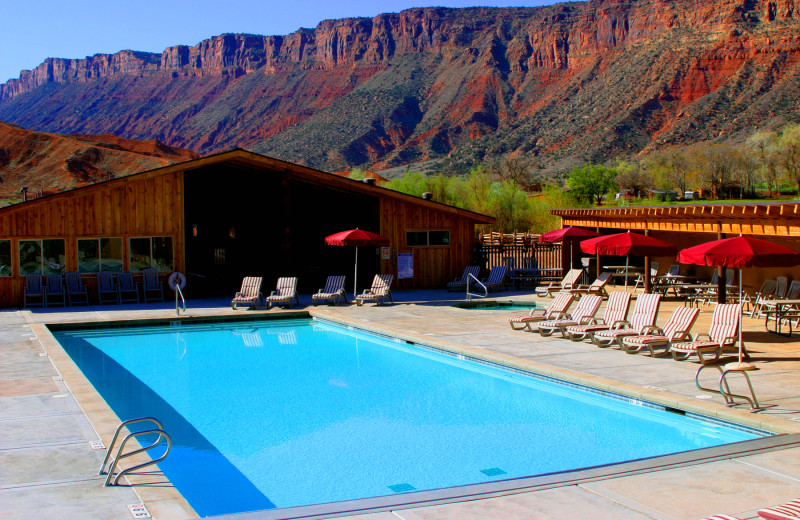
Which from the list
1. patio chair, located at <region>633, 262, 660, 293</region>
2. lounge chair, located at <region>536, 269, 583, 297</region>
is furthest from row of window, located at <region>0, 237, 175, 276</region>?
patio chair, located at <region>633, 262, 660, 293</region>

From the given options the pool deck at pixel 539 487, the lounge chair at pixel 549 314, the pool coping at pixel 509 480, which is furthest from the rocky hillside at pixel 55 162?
the pool coping at pixel 509 480

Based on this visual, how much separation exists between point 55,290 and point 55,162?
47.4 metres

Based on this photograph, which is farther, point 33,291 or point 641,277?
point 641,277

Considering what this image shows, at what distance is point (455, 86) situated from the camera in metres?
88.5

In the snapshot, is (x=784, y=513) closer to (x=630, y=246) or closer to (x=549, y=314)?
(x=549, y=314)

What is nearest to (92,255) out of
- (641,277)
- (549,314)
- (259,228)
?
(259,228)

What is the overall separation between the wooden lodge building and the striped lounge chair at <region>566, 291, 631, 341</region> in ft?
31.1

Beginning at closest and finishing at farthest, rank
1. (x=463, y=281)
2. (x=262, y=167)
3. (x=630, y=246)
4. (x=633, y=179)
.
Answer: (x=630, y=246) < (x=262, y=167) < (x=463, y=281) < (x=633, y=179)

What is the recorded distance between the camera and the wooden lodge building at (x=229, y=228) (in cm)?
1745

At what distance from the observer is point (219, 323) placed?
1573 centimetres

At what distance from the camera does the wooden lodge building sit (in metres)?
17.5

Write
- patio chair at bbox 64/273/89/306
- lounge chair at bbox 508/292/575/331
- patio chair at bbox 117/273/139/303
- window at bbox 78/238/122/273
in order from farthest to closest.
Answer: patio chair at bbox 117/273/139/303 → window at bbox 78/238/122/273 → patio chair at bbox 64/273/89/306 → lounge chair at bbox 508/292/575/331

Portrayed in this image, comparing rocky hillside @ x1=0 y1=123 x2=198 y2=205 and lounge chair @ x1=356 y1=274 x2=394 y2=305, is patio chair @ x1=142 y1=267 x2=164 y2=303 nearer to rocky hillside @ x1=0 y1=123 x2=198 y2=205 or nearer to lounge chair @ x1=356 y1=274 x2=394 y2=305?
lounge chair @ x1=356 y1=274 x2=394 y2=305

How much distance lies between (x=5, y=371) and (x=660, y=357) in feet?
28.4
